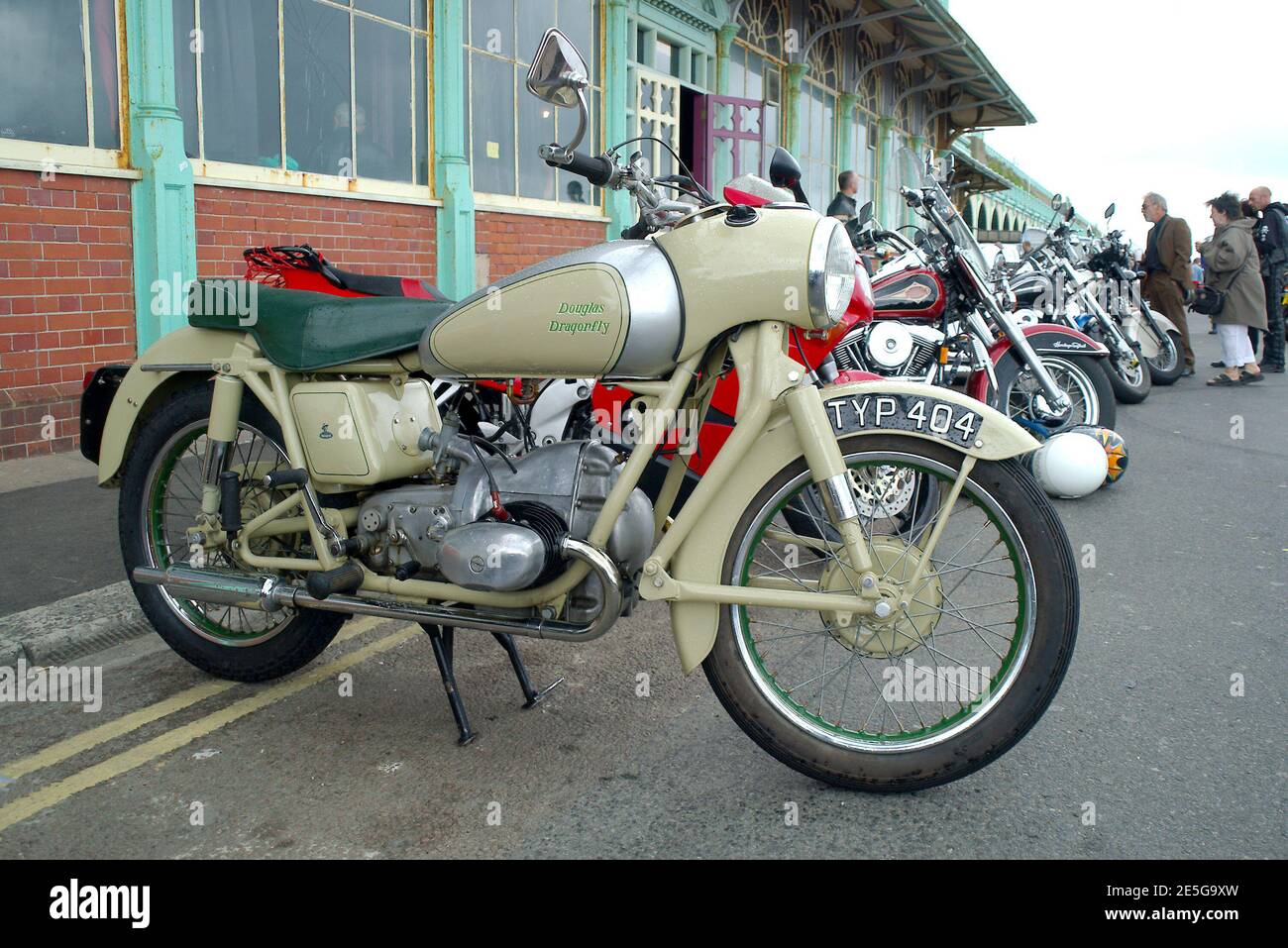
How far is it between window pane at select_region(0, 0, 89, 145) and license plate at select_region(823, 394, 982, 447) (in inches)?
225

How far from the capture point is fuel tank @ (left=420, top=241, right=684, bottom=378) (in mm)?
2635

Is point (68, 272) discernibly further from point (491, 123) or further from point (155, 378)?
point (491, 123)

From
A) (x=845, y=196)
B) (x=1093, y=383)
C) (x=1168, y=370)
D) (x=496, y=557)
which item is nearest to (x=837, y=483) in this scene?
(x=496, y=557)

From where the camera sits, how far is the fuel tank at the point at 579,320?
2635mm

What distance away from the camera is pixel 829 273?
261cm

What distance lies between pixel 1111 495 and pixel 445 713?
4.60m

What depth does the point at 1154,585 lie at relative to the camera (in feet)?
15.3

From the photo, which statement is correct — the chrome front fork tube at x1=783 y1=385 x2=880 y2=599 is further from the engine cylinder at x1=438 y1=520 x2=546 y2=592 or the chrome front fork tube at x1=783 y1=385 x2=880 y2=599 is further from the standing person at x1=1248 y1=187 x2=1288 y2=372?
the standing person at x1=1248 y1=187 x2=1288 y2=372

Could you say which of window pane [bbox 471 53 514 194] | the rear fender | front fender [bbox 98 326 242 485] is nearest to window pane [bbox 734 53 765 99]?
window pane [bbox 471 53 514 194]

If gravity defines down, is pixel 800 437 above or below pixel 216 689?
above

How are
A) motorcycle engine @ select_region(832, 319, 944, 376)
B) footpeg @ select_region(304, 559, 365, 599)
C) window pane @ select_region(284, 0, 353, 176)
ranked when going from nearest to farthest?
footpeg @ select_region(304, 559, 365, 599), motorcycle engine @ select_region(832, 319, 944, 376), window pane @ select_region(284, 0, 353, 176)

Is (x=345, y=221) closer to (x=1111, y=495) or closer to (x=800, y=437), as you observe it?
(x=1111, y=495)

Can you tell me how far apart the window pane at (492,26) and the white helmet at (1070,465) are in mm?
6664

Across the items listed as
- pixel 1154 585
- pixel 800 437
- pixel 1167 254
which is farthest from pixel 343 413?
pixel 1167 254
